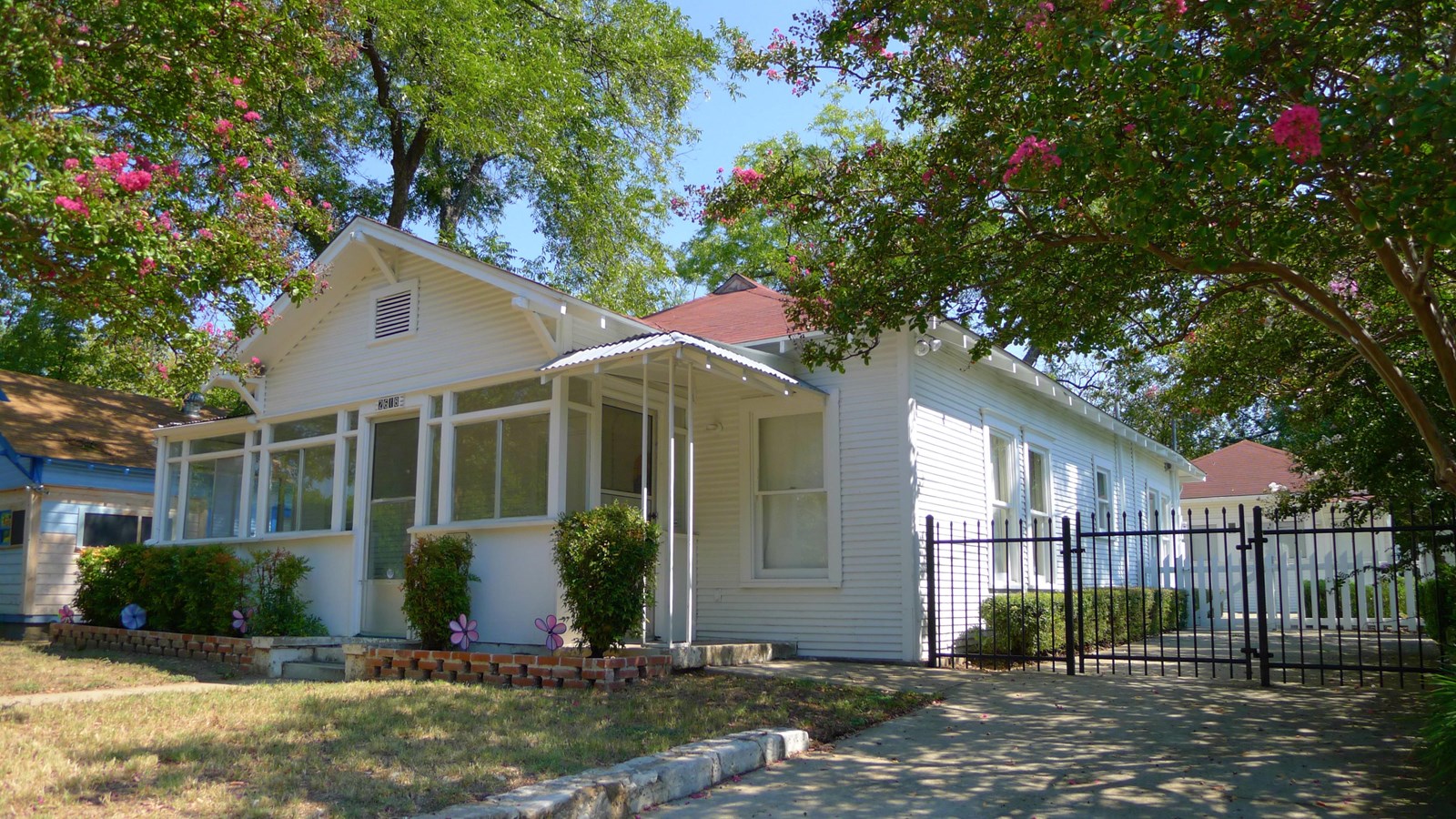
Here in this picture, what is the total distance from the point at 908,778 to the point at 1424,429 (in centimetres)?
530

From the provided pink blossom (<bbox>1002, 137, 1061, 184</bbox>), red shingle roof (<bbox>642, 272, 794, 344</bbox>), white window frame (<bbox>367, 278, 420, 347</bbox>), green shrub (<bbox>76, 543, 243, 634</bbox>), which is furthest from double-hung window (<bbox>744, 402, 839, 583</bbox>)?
green shrub (<bbox>76, 543, 243, 634</bbox>)

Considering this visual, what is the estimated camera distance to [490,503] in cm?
1152

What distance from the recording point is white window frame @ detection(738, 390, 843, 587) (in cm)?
1162

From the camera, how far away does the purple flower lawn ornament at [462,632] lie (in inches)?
411

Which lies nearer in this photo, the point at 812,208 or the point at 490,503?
the point at 812,208

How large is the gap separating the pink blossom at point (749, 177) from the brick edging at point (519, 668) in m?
4.78

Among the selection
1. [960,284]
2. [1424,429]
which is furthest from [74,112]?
[1424,429]

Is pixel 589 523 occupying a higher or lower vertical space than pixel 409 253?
lower

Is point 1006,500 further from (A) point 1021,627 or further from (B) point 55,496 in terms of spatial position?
(B) point 55,496

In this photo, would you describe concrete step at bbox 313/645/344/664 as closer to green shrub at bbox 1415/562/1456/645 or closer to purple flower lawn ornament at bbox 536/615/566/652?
purple flower lawn ornament at bbox 536/615/566/652

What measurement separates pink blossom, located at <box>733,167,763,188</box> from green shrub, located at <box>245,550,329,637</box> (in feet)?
23.8

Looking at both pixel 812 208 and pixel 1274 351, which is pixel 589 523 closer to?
pixel 812 208

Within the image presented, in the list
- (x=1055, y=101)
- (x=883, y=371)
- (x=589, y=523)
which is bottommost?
(x=589, y=523)

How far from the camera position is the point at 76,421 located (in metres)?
19.2
